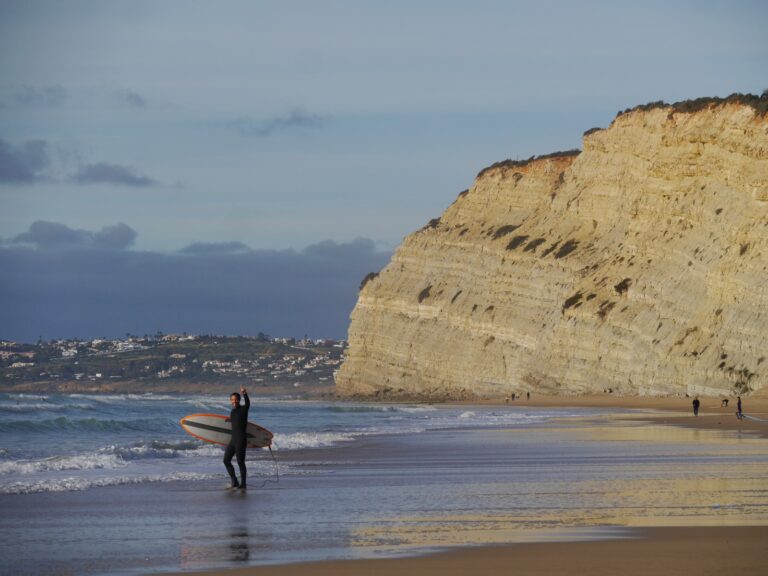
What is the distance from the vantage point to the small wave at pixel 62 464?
19250 mm

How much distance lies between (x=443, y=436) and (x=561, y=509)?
18.8 meters

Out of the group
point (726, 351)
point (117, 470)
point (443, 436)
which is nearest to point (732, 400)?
point (726, 351)

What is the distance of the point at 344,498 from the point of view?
1472cm

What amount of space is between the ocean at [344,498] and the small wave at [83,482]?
3 centimetres

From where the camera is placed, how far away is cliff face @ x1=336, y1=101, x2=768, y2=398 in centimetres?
5450

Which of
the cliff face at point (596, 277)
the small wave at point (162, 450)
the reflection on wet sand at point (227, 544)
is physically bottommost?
the small wave at point (162, 450)

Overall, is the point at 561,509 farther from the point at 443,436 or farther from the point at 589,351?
the point at 589,351

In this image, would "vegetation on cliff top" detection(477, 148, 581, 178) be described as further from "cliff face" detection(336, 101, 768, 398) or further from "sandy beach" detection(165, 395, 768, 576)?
"sandy beach" detection(165, 395, 768, 576)

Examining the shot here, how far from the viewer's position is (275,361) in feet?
598

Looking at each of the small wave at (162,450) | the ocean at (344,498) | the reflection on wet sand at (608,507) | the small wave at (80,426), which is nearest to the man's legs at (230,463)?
the ocean at (344,498)

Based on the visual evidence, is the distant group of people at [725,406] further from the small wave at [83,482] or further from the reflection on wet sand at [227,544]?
the reflection on wet sand at [227,544]

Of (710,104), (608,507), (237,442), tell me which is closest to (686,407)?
(710,104)

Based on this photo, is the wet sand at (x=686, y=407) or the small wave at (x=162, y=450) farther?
the wet sand at (x=686, y=407)

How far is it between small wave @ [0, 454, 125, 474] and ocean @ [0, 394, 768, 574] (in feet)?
0.13
